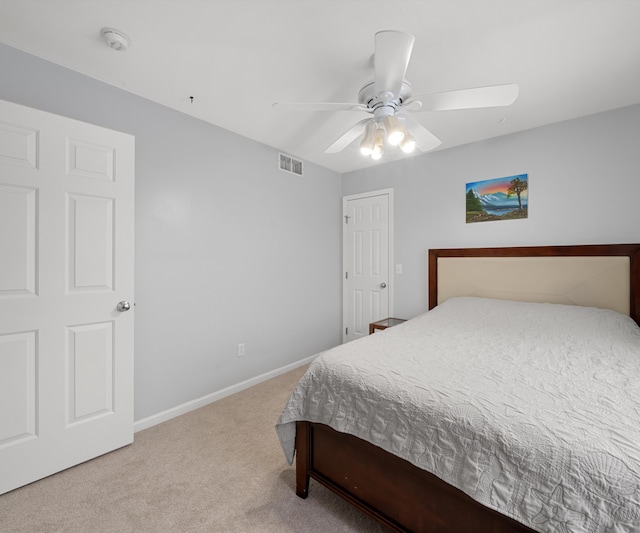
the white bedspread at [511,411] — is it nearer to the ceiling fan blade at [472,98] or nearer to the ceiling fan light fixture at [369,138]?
the ceiling fan light fixture at [369,138]

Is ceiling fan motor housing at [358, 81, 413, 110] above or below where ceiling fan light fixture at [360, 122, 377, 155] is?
above

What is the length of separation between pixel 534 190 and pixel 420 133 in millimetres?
1412

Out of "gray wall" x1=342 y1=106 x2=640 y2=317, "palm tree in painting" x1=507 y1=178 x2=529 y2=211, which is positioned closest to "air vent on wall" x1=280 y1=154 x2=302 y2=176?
"gray wall" x1=342 y1=106 x2=640 y2=317

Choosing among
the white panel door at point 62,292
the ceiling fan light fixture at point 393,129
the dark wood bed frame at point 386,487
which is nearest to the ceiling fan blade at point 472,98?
the ceiling fan light fixture at point 393,129

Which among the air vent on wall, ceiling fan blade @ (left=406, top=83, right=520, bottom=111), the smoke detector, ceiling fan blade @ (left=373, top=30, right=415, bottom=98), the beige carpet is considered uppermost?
the smoke detector

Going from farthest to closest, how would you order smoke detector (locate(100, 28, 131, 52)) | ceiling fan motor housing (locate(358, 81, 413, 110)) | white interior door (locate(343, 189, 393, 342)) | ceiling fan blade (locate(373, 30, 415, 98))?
white interior door (locate(343, 189, 393, 342)) < ceiling fan motor housing (locate(358, 81, 413, 110)) < smoke detector (locate(100, 28, 131, 52)) < ceiling fan blade (locate(373, 30, 415, 98))

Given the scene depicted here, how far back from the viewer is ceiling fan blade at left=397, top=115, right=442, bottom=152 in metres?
1.88

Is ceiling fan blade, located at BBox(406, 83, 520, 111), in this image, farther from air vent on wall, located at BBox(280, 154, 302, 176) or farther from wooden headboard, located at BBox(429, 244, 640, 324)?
air vent on wall, located at BBox(280, 154, 302, 176)

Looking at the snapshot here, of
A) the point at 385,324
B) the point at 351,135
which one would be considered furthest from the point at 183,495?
the point at 351,135

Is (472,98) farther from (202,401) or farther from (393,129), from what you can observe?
(202,401)

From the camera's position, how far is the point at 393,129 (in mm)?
1690

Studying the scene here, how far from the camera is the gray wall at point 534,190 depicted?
229 centimetres

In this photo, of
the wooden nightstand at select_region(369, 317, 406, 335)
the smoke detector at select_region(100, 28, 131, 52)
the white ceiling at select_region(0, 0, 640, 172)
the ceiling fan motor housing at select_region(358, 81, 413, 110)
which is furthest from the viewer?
the wooden nightstand at select_region(369, 317, 406, 335)

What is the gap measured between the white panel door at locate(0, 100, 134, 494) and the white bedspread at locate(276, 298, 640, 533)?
123cm
